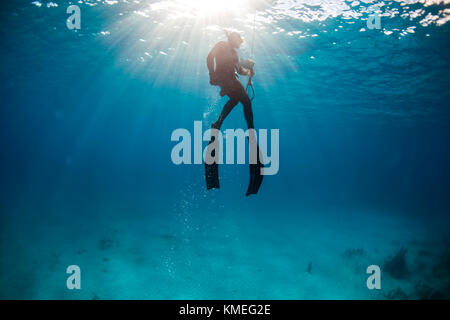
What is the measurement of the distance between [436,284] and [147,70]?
1006 inches

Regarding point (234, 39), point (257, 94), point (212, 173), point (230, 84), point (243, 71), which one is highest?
point (257, 94)

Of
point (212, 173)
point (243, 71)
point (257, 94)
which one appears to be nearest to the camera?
point (212, 173)

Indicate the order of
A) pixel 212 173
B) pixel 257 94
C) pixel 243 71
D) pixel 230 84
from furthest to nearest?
pixel 257 94
pixel 243 71
pixel 230 84
pixel 212 173

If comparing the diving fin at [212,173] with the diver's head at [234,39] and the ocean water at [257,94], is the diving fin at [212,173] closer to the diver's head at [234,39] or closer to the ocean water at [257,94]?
the diver's head at [234,39]

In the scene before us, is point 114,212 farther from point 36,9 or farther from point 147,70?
point 36,9

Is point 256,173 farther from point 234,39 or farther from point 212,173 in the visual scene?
point 234,39

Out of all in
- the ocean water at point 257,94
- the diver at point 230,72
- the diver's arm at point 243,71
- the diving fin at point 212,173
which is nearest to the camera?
the diving fin at point 212,173

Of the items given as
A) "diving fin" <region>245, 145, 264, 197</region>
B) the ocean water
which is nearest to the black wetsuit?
"diving fin" <region>245, 145, 264, 197</region>

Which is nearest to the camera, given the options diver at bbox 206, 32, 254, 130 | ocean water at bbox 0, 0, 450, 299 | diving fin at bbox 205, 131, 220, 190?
diving fin at bbox 205, 131, 220, 190

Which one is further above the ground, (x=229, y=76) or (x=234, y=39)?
(x=234, y=39)

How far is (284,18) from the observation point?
1170 cm

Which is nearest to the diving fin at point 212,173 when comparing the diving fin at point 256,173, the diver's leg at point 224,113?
the diver's leg at point 224,113

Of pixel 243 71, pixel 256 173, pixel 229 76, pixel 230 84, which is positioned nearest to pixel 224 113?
pixel 230 84

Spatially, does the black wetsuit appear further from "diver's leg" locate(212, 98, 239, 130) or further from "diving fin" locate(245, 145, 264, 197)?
"diving fin" locate(245, 145, 264, 197)
